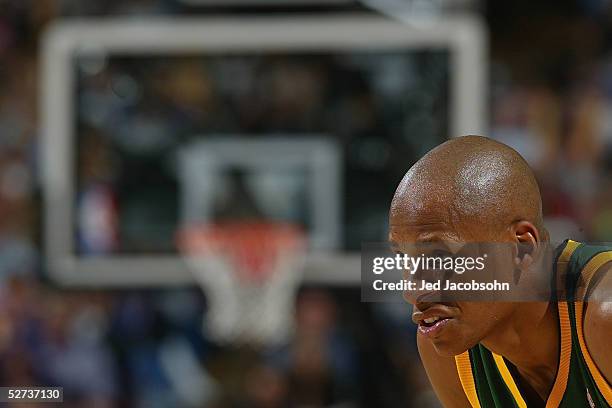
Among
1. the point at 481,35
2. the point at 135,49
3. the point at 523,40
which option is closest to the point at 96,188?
the point at 135,49

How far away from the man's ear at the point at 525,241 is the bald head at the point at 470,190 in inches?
0.4

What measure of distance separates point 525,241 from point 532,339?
217mm

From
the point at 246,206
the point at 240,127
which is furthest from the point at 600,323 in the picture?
the point at 240,127

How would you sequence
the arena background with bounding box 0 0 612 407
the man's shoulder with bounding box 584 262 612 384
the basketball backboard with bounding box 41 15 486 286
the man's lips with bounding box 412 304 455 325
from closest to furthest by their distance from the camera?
1. the man's shoulder with bounding box 584 262 612 384
2. the man's lips with bounding box 412 304 455 325
3. the arena background with bounding box 0 0 612 407
4. the basketball backboard with bounding box 41 15 486 286

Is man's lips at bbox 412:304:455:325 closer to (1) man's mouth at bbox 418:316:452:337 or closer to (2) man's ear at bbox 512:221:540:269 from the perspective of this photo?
(1) man's mouth at bbox 418:316:452:337

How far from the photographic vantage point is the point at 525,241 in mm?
1717

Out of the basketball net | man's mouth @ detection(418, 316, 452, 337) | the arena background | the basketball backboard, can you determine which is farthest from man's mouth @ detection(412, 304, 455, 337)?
the basketball net

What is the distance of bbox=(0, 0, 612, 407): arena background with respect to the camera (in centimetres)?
647

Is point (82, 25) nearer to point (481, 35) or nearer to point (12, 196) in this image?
point (12, 196)

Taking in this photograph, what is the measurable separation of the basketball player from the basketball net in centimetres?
471

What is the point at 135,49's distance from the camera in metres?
6.88

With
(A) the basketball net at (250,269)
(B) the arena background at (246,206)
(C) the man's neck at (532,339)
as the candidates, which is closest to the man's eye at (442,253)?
(C) the man's neck at (532,339)

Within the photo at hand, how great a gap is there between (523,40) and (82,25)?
313cm

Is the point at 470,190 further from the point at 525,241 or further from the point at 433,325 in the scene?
the point at 433,325
